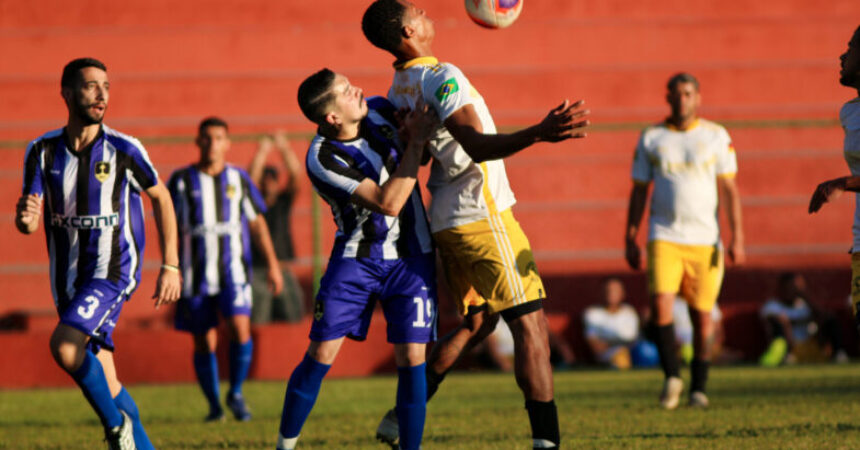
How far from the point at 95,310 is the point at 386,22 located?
187cm

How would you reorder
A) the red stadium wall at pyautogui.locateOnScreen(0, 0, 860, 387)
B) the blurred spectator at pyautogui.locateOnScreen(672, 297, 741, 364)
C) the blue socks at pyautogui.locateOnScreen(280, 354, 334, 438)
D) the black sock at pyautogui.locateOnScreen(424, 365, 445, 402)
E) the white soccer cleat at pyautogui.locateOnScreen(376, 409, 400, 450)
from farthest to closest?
1. the red stadium wall at pyautogui.locateOnScreen(0, 0, 860, 387)
2. the blurred spectator at pyautogui.locateOnScreen(672, 297, 741, 364)
3. the black sock at pyautogui.locateOnScreen(424, 365, 445, 402)
4. the white soccer cleat at pyautogui.locateOnScreen(376, 409, 400, 450)
5. the blue socks at pyautogui.locateOnScreen(280, 354, 334, 438)

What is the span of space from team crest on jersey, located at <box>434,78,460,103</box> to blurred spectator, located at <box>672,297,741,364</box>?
778 centimetres

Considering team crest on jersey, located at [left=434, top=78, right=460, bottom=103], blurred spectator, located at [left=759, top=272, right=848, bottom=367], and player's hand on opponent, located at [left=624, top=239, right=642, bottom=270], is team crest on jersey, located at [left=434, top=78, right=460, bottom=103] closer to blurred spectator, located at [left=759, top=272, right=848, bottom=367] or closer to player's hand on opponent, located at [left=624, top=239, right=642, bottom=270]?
player's hand on opponent, located at [left=624, top=239, right=642, bottom=270]

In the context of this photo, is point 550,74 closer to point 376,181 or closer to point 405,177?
point 376,181

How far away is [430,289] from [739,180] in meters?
10.3

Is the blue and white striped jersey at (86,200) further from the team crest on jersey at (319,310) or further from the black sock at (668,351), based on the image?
the black sock at (668,351)

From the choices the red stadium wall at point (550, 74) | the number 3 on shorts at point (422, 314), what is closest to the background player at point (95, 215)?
the number 3 on shorts at point (422, 314)

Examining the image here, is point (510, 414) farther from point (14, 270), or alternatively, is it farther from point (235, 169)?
point (14, 270)

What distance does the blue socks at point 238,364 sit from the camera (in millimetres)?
7866

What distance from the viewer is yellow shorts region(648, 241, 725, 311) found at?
7910 millimetres

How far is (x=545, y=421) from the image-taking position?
474cm

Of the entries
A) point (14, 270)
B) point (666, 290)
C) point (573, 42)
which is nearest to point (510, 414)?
point (666, 290)

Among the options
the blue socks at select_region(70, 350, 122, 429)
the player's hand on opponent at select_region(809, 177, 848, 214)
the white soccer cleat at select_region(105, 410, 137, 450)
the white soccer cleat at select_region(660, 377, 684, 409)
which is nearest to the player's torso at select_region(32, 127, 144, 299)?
the blue socks at select_region(70, 350, 122, 429)

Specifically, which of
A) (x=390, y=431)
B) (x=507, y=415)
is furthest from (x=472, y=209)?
(x=507, y=415)
